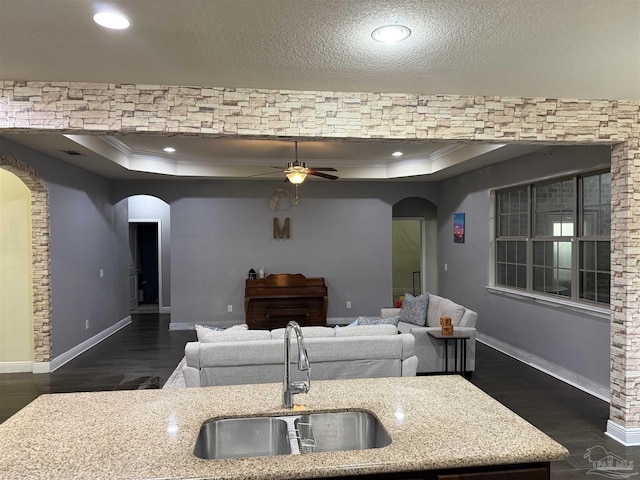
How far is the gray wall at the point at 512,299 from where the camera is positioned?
14.0ft

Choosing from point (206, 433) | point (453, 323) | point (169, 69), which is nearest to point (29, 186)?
point (169, 69)

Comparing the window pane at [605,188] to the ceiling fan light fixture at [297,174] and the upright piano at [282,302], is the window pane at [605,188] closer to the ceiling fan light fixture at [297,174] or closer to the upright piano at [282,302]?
the ceiling fan light fixture at [297,174]

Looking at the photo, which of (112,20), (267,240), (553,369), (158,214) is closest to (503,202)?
(553,369)

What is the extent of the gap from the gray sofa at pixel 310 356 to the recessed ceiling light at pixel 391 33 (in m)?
2.30

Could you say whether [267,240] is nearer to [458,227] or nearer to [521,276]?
[458,227]

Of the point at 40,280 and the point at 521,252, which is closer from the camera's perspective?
the point at 40,280

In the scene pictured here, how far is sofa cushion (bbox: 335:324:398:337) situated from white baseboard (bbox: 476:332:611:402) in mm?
2108

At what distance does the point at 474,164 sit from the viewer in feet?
19.6

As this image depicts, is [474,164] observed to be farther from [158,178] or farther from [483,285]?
[158,178]

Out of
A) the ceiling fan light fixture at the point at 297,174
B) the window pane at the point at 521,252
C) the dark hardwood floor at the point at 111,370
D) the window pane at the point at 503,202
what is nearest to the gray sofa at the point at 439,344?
the window pane at the point at 521,252

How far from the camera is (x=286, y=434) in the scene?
177 cm

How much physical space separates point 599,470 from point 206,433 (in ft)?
8.93

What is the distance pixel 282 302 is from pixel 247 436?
529 cm

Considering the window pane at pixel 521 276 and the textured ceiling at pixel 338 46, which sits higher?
the textured ceiling at pixel 338 46
